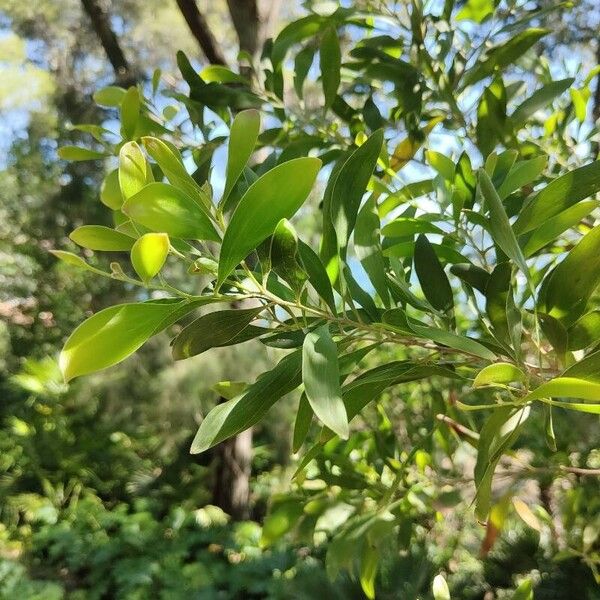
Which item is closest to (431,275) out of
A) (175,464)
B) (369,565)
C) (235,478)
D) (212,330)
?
(212,330)

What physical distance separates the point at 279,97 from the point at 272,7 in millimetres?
1382

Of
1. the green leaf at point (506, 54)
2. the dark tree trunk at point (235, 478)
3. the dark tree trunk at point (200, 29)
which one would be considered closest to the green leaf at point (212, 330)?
the green leaf at point (506, 54)

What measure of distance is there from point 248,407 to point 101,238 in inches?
3.8

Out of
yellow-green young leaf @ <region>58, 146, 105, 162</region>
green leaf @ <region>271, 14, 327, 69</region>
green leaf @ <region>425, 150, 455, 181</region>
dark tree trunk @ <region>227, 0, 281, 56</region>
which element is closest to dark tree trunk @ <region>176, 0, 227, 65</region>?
dark tree trunk @ <region>227, 0, 281, 56</region>

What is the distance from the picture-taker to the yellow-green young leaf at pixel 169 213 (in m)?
0.21

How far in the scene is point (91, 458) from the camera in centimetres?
286

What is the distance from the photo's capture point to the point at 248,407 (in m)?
0.26

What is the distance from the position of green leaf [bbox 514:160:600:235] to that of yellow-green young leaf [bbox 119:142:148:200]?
18 cm

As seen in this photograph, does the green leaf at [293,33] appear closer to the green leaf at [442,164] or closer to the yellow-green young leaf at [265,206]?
the green leaf at [442,164]

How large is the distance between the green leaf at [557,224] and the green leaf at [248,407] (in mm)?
134

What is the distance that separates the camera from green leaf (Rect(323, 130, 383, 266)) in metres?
0.27

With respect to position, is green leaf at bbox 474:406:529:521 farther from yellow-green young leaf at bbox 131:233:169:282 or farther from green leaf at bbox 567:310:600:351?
yellow-green young leaf at bbox 131:233:169:282

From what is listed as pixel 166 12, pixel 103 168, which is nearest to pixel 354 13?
pixel 103 168

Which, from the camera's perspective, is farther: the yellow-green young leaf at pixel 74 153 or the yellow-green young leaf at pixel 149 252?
the yellow-green young leaf at pixel 74 153
